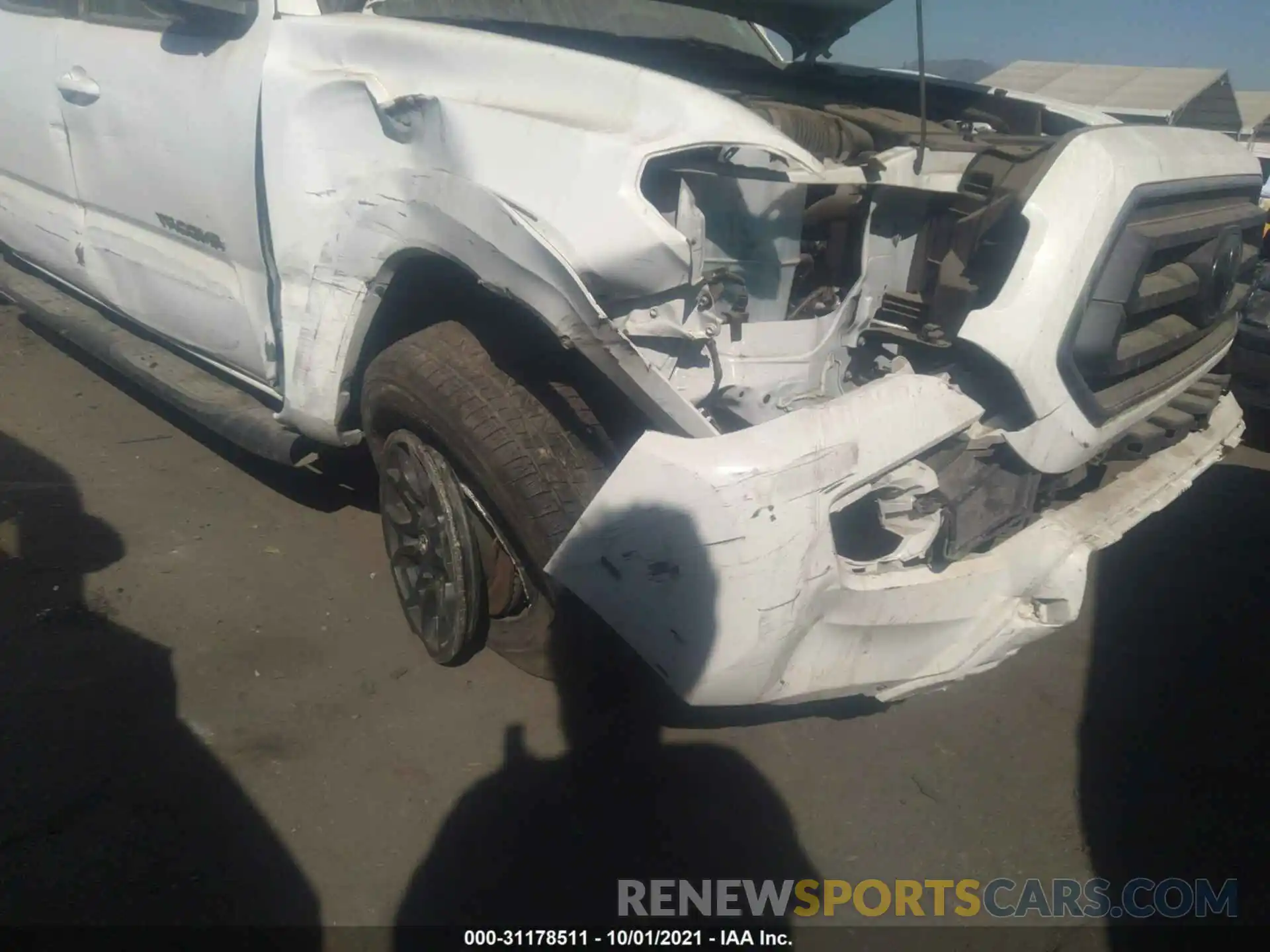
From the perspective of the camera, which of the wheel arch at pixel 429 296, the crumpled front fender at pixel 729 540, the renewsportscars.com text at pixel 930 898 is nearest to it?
the crumpled front fender at pixel 729 540

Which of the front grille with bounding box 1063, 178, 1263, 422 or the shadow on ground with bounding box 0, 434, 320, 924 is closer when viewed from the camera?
the shadow on ground with bounding box 0, 434, 320, 924

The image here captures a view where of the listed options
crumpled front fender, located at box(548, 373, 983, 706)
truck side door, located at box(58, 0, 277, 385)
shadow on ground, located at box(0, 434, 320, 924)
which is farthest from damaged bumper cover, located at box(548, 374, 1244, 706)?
truck side door, located at box(58, 0, 277, 385)

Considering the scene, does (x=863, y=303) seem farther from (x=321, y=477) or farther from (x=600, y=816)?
(x=321, y=477)

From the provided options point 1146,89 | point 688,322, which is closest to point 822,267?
point 688,322

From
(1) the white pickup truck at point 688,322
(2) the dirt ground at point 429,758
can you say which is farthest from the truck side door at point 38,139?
(2) the dirt ground at point 429,758

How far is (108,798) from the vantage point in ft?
6.48

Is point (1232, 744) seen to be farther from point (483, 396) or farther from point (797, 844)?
point (483, 396)

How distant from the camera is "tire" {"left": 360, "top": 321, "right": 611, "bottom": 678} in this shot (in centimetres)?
194

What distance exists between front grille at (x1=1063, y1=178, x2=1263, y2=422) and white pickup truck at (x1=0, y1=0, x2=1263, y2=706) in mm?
12

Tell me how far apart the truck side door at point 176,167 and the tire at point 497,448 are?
0.64m

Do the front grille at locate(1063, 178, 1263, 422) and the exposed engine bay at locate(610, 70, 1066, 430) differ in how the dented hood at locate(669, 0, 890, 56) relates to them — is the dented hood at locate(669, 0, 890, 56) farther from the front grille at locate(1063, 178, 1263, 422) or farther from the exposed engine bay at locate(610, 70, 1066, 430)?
the front grille at locate(1063, 178, 1263, 422)

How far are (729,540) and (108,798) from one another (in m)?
1.52

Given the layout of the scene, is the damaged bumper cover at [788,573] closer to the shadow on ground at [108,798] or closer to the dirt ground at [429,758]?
the dirt ground at [429,758]

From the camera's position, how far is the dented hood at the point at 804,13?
2.74m
